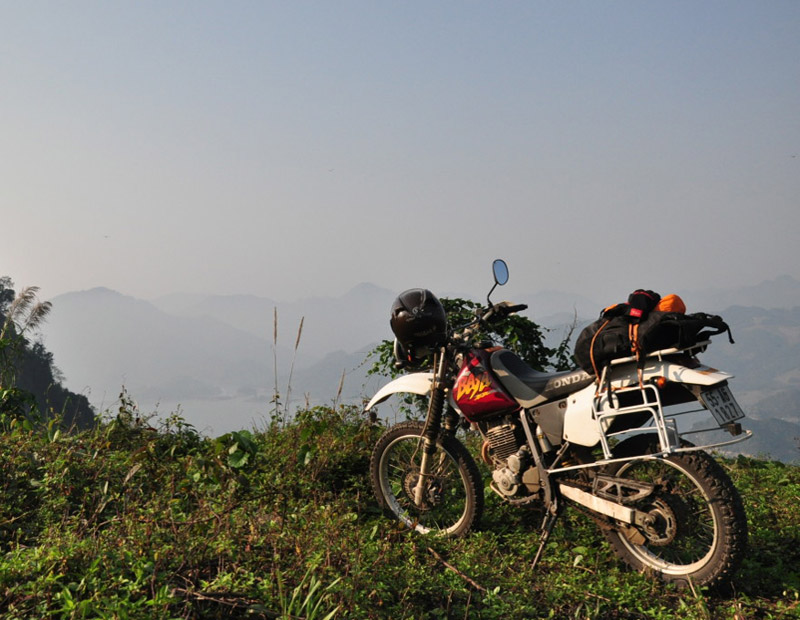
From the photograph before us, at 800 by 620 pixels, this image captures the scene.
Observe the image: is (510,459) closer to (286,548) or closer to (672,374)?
(672,374)

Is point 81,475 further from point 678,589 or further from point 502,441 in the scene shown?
point 678,589

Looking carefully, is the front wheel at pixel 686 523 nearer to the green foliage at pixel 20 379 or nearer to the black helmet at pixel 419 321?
the black helmet at pixel 419 321

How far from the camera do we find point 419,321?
4684 millimetres

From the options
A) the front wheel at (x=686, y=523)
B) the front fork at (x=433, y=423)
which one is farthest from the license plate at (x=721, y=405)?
the front fork at (x=433, y=423)

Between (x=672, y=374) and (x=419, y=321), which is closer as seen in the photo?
(x=672, y=374)

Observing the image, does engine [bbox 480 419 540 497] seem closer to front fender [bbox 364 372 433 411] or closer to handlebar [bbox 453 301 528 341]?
front fender [bbox 364 372 433 411]

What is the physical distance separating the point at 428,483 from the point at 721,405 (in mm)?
2132

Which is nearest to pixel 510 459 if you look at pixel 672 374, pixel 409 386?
pixel 409 386

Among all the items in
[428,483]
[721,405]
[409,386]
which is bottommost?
[428,483]

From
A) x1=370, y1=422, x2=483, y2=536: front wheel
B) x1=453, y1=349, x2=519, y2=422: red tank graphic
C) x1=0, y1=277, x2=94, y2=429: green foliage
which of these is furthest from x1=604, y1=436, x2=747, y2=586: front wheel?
x1=0, y1=277, x2=94, y2=429: green foliage

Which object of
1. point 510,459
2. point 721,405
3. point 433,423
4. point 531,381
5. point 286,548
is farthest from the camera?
point 433,423

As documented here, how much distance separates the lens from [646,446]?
4078 mm

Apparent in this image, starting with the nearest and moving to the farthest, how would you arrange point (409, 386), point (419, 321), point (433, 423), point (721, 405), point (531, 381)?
point (721, 405), point (531, 381), point (419, 321), point (433, 423), point (409, 386)

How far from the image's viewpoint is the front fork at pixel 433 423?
15.6 ft
